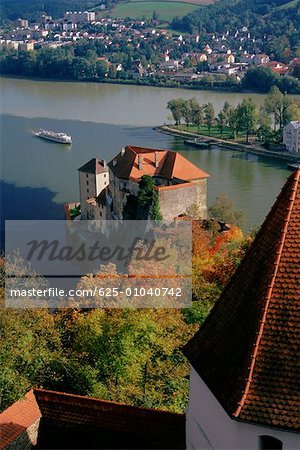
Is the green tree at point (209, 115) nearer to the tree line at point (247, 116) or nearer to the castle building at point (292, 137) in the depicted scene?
the tree line at point (247, 116)

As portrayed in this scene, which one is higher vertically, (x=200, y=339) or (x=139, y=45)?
(x=139, y=45)

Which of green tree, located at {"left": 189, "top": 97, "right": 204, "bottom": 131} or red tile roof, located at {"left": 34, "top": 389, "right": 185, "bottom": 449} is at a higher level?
green tree, located at {"left": 189, "top": 97, "right": 204, "bottom": 131}

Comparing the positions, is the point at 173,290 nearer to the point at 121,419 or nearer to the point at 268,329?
the point at 121,419

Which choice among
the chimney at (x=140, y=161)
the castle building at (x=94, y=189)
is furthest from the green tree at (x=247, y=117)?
the chimney at (x=140, y=161)

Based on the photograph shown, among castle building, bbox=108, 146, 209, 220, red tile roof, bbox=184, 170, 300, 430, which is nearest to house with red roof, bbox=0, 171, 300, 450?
red tile roof, bbox=184, 170, 300, 430

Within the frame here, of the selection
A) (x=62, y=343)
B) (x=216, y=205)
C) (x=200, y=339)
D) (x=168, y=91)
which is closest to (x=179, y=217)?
(x=216, y=205)

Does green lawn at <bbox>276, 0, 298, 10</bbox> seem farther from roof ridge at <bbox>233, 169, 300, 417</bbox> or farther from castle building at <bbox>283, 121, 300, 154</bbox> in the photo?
roof ridge at <bbox>233, 169, 300, 417</bbox>
